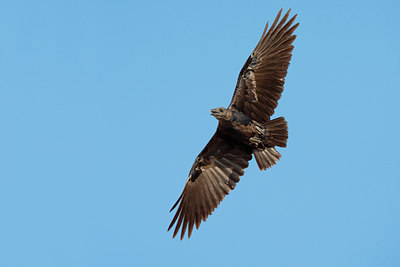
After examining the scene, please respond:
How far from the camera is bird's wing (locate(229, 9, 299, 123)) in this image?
43.4 ft

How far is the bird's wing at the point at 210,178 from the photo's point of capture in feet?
45.3

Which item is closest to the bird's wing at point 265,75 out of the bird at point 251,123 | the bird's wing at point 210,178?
the bird at point 251,123

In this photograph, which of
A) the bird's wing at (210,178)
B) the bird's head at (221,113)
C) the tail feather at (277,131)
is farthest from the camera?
the bird's wing at (210,178)

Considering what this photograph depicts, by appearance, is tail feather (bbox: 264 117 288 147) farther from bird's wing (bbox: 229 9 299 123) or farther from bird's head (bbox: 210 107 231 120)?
bird's head (bbox: 210 107 231 120)

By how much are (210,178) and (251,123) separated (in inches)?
77.4

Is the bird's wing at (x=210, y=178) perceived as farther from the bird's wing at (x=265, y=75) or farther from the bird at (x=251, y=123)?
the bird's wing at (x=265, y=75)

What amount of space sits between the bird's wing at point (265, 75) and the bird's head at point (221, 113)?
1.22 ft

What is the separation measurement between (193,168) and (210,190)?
800 mm

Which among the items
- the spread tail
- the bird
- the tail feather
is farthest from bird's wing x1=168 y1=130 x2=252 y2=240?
the tail feather

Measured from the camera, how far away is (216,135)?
1391 cm

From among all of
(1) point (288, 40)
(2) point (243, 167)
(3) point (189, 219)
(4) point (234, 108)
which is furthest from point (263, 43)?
(3) point (189, 219)

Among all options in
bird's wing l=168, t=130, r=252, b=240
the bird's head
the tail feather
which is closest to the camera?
the bird's head

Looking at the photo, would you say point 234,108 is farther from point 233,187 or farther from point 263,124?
point 233,187

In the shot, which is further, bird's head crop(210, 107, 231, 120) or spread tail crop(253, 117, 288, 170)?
spread tail crop(253, 117, 288, 170)
